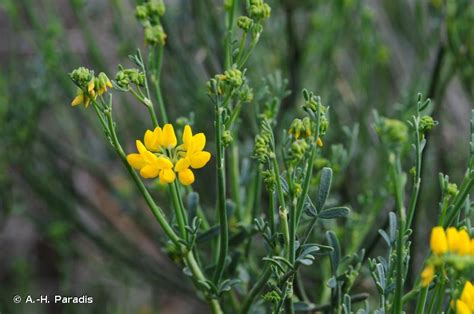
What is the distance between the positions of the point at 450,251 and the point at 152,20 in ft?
2.37

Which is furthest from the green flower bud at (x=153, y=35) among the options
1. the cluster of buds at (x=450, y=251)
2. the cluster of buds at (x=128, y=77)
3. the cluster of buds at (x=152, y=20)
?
the cluster of buds at (x=450, y=251)

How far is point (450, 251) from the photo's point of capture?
812 mm

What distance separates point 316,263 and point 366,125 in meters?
0.51

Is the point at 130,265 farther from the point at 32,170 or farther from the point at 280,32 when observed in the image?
the point at 280,32

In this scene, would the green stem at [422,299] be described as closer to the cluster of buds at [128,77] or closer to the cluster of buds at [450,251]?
the cluster of buds at [450,251]

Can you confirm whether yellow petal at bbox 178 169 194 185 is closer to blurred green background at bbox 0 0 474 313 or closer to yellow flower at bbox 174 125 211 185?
yellow flower at bbox 174 125 211 185

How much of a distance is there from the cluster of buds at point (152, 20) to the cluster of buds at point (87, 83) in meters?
0.23

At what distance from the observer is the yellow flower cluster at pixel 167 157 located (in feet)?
3.21

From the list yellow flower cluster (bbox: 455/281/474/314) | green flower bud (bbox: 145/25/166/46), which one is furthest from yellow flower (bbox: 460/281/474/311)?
green flower bud (bbox: 145/25/166/46)

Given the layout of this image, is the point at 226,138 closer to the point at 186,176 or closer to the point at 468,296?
the point at 186,176

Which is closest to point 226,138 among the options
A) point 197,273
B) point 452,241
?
point 197,273

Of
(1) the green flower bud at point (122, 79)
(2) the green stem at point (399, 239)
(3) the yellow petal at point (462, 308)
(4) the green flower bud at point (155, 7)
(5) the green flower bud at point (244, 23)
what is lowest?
(3) the yellow petal at point (462, 308)

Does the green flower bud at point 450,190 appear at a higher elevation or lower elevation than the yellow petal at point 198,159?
lower

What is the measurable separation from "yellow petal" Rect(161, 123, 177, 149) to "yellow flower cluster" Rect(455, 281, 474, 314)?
45 cm
